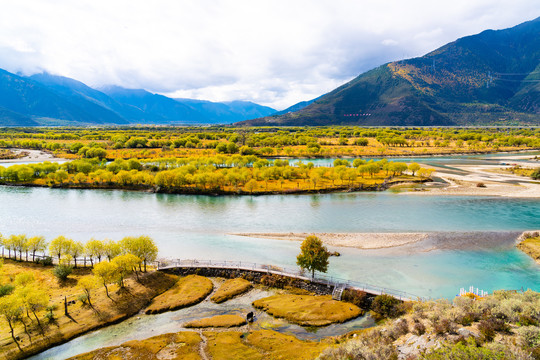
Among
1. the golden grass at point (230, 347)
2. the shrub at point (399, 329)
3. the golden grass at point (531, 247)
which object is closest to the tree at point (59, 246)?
the golden grass at point (230, 347)

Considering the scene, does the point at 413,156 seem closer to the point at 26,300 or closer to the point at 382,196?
the point at 382,196

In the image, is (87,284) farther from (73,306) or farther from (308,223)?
(308,223)

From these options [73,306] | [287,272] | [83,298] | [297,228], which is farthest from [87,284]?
[297,228]

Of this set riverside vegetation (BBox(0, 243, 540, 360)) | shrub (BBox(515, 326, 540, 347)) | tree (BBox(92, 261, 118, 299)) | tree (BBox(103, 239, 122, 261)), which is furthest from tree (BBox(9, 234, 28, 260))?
shrub (BBox(515, 326, 540, 347))

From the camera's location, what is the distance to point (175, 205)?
257 feet

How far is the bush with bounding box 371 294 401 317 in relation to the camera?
30877mm

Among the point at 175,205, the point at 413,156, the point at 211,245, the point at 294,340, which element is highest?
the point at 413,156

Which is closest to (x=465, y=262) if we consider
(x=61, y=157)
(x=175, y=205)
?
(x=175, y=205)

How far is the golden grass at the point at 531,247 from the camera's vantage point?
4585 cm

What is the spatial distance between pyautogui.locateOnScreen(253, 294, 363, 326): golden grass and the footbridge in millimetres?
1830

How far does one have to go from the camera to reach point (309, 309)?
3238 centimetres

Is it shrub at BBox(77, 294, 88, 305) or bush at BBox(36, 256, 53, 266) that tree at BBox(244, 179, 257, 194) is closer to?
bush at BBox(36, 256, 53, 266)

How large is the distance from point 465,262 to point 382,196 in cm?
4078

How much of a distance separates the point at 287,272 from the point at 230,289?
25.3 ft
